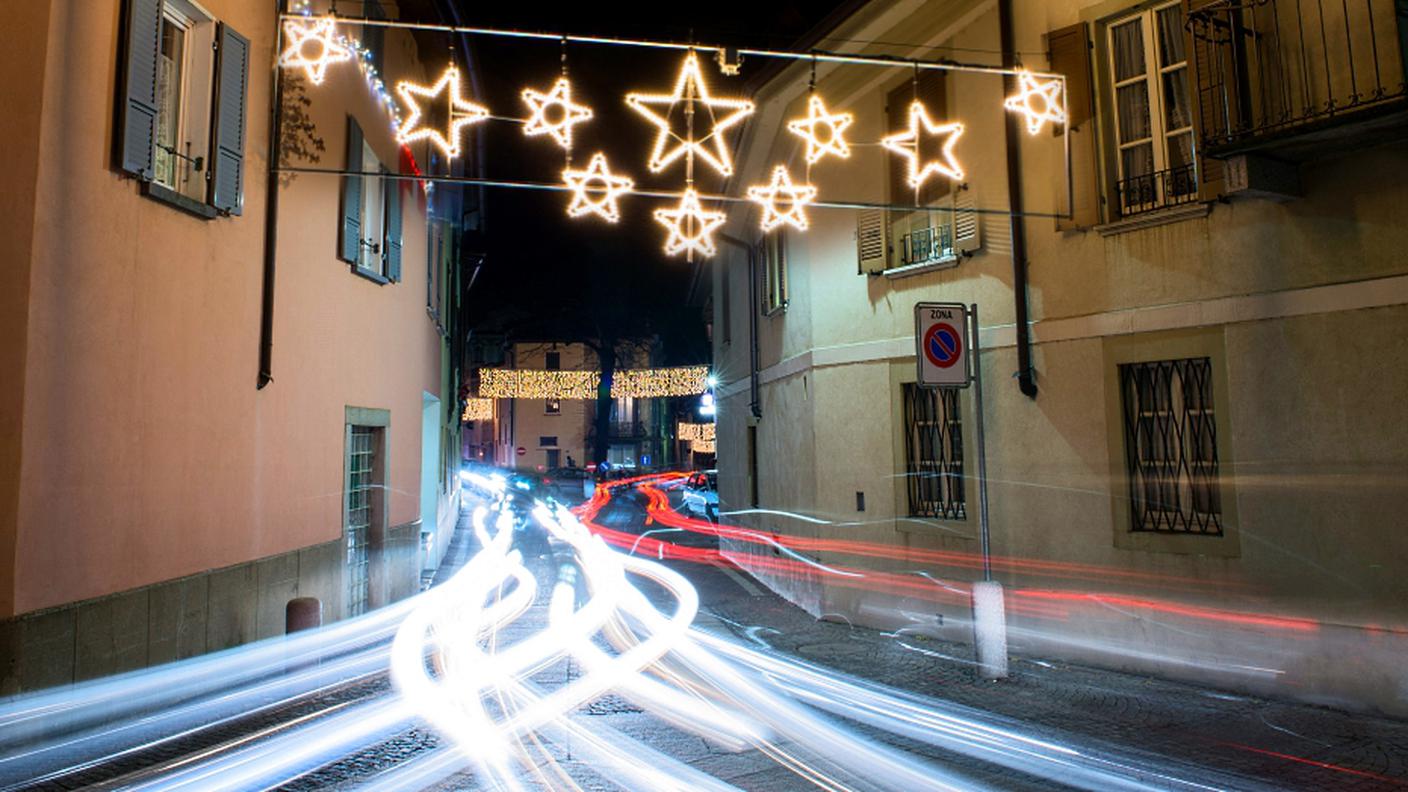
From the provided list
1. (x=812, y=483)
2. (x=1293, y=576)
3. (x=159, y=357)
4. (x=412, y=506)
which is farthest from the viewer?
(x=412, y=506)

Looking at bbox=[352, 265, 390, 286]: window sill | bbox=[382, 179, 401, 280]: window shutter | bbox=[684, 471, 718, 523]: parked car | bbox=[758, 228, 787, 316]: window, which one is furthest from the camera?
bbox=[684, 471, 718, 523]: parked car

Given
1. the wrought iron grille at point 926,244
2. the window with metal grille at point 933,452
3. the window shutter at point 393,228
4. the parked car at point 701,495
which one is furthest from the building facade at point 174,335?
the parked car at point 701,495

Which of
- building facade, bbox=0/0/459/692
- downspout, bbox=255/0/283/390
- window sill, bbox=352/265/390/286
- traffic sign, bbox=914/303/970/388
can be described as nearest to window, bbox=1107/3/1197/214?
traffic sign, bbox=914/303/970/388

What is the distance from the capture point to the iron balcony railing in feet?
21.3

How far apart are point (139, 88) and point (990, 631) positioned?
27.2 feet

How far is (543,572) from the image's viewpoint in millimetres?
15727

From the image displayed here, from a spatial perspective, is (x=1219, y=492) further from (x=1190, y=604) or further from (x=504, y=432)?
(x=504, y=432)

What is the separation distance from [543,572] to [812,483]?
20.4 ft

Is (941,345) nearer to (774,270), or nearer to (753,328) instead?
(774,270)

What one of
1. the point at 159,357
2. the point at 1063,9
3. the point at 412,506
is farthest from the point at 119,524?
the point at 1063,9

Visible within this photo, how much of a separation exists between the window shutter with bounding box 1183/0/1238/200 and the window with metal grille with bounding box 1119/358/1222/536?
170 centimetres

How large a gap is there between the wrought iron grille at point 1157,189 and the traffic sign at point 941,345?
1999mm

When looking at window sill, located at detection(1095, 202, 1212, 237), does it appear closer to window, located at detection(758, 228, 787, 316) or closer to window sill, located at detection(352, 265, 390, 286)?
window, located at detection(758, 228, 787, 316)

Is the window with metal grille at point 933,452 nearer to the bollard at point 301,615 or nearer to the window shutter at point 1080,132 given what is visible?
the window shutter at point 1080,132
